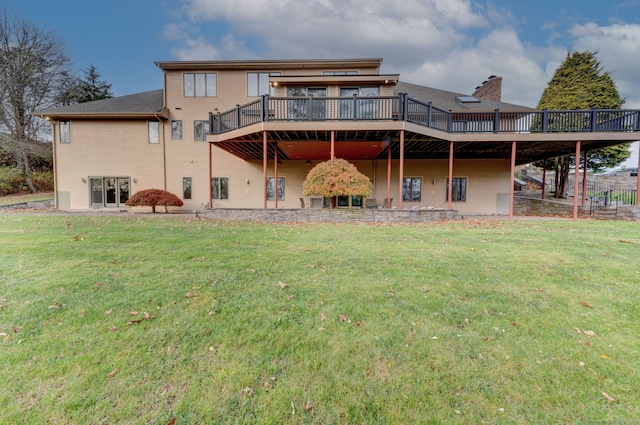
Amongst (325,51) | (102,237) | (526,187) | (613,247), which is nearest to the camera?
(613,247)

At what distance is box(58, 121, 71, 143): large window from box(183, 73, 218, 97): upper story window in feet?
22.4

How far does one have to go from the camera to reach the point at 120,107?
637 inches

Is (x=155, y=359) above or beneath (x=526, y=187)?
beneath

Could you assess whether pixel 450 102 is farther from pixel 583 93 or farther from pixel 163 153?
pixel 163 153

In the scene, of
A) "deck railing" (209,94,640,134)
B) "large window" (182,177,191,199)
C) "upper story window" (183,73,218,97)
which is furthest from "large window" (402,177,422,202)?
"large window" (182,177,191,199)

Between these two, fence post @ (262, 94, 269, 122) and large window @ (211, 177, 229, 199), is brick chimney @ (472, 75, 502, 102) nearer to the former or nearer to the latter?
fence post @ (262, 94, 269, 122)

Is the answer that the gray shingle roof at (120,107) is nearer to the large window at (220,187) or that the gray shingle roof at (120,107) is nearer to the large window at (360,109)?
the large window at (220,187)

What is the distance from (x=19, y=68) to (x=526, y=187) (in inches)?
1630

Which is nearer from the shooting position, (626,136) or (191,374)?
(191,374)

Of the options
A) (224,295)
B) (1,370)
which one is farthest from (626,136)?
(1,370)

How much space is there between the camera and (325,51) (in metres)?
29.9

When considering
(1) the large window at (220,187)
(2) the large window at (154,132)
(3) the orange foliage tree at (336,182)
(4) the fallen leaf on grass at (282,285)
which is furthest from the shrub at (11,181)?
(4) the fallen leaf on grass at (282,285)

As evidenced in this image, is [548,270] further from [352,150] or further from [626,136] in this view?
[626,136]

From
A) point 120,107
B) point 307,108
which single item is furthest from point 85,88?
point 307,108
